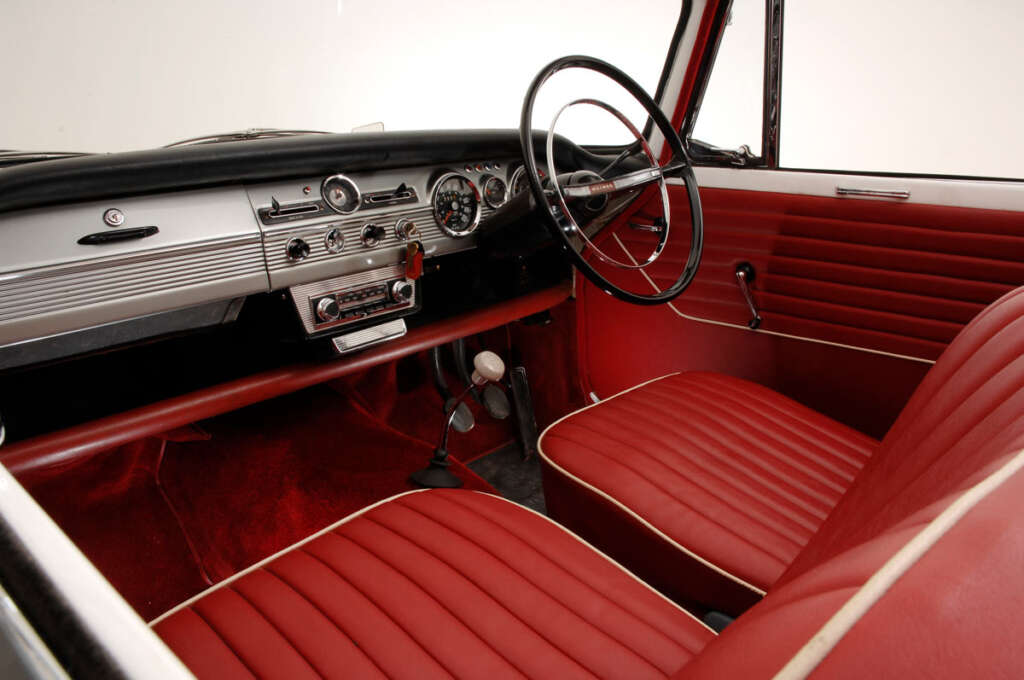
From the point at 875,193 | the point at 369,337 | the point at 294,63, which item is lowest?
the point at 369,337

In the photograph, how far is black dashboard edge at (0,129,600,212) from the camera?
109 centimetres

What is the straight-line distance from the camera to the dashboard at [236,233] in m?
1.12

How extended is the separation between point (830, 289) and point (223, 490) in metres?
1.66

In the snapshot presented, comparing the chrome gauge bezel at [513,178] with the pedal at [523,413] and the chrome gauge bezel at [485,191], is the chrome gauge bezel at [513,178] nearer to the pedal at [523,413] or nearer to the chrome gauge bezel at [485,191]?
the chrome gauge bezel at [485,191]

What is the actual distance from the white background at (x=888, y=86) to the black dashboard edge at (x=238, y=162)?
547 millimetres

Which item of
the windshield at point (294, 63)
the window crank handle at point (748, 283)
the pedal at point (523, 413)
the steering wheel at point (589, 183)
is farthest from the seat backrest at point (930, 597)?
the windshield at point (294, 63)

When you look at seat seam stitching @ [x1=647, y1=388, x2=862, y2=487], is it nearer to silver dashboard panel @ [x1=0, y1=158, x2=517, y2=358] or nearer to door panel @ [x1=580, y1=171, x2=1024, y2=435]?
door panel @ [x1=580, y1=171, x2=1024, y2=435]

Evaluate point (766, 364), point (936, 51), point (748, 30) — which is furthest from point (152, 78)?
point (936, 51)

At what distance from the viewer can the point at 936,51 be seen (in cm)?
154

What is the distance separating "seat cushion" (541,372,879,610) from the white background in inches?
26.1

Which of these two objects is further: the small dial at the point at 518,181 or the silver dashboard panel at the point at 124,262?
the small dial at the point at 518,181

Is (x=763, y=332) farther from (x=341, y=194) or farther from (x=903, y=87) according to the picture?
(x=341, y=194)

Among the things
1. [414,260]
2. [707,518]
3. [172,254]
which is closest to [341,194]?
[414,260]

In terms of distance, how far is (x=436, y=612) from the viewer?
86 cm
